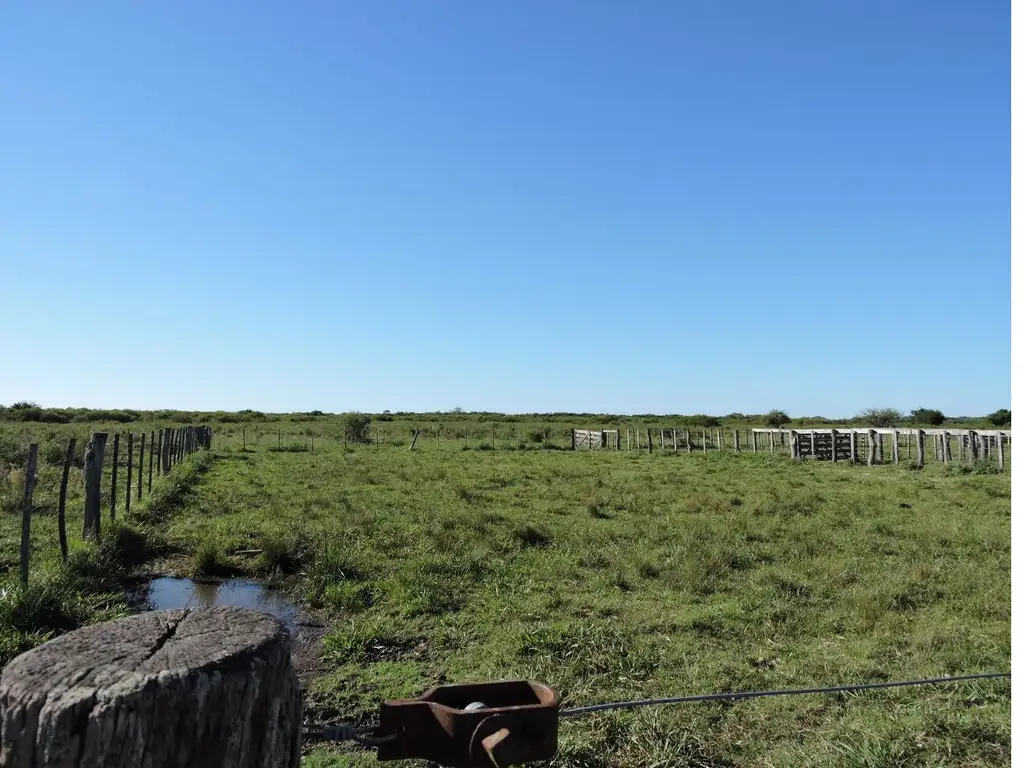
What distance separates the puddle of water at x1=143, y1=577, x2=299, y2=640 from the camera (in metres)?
7.93

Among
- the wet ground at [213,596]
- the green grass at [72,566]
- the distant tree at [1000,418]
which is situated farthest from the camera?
the distant tree at [1000,418]

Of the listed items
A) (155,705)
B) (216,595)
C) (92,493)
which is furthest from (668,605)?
(92,493)

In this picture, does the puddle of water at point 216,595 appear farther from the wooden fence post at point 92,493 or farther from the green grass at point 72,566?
the wooden fence post at point 92,493

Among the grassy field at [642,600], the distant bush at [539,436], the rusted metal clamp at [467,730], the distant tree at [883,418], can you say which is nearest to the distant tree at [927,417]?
the distant tree at [883,418]

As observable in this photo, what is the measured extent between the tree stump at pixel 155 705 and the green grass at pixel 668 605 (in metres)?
3.34

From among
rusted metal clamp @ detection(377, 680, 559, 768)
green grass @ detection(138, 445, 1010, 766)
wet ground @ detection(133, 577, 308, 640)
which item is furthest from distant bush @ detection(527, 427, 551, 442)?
rusted metal clamp @ detection(377, 680, 559, 768)

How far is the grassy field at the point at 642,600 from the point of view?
14.9 ft

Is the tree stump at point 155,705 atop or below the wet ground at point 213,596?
atop

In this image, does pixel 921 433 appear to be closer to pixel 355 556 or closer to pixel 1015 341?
pixel 355 556

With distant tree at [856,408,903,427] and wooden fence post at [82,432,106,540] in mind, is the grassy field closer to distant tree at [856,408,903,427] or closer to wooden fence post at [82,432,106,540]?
wooden fence post at [82,432,106,540]

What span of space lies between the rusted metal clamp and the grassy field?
3080mm

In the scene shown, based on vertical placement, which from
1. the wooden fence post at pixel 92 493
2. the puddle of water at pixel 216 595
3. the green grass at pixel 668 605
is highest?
the wooden fence post at pixel 92 493

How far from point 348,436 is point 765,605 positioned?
36967 mm

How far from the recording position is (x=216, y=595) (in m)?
8.52
